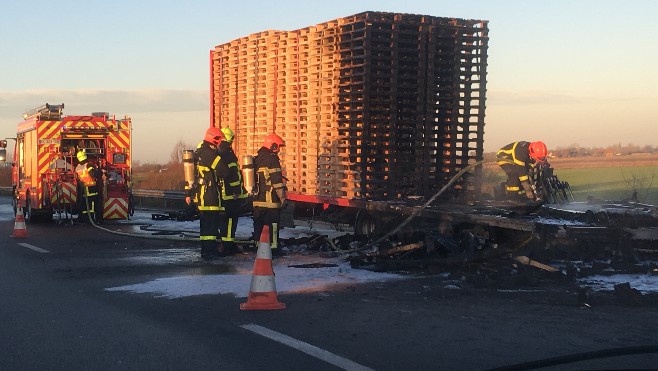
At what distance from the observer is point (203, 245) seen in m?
13.2

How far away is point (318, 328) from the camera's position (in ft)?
24.3

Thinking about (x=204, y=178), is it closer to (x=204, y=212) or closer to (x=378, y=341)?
(x=204, y=212)

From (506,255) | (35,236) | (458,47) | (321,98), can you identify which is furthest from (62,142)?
(506,255)

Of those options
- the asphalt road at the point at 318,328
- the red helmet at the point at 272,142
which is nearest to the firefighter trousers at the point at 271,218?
the red helmet at the point at 272,142

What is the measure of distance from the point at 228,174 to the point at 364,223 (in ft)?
8.36

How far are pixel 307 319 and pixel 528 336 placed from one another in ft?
6.60

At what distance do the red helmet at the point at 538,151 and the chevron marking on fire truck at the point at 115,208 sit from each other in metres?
11.0

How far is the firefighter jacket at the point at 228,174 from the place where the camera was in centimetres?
1337

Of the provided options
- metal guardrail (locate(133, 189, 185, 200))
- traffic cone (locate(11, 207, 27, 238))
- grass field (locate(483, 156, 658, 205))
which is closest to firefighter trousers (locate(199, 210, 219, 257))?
traffic cone (locate(11, 207, 27, 238))

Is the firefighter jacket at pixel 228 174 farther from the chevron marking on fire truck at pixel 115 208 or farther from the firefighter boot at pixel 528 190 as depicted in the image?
the chevron marking on fire truck at pixel 115 208

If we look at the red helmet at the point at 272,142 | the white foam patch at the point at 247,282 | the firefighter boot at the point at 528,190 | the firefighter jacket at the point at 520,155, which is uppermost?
the red helmet at the point at 272,142

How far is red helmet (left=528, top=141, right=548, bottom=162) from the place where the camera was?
14.6 meters

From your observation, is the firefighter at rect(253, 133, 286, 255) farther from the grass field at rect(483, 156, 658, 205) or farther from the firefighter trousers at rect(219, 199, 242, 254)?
the grass field at rect(483, 156, 658, 205)

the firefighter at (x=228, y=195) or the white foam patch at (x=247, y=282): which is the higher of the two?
the firefighter at (x=228, y=195)
